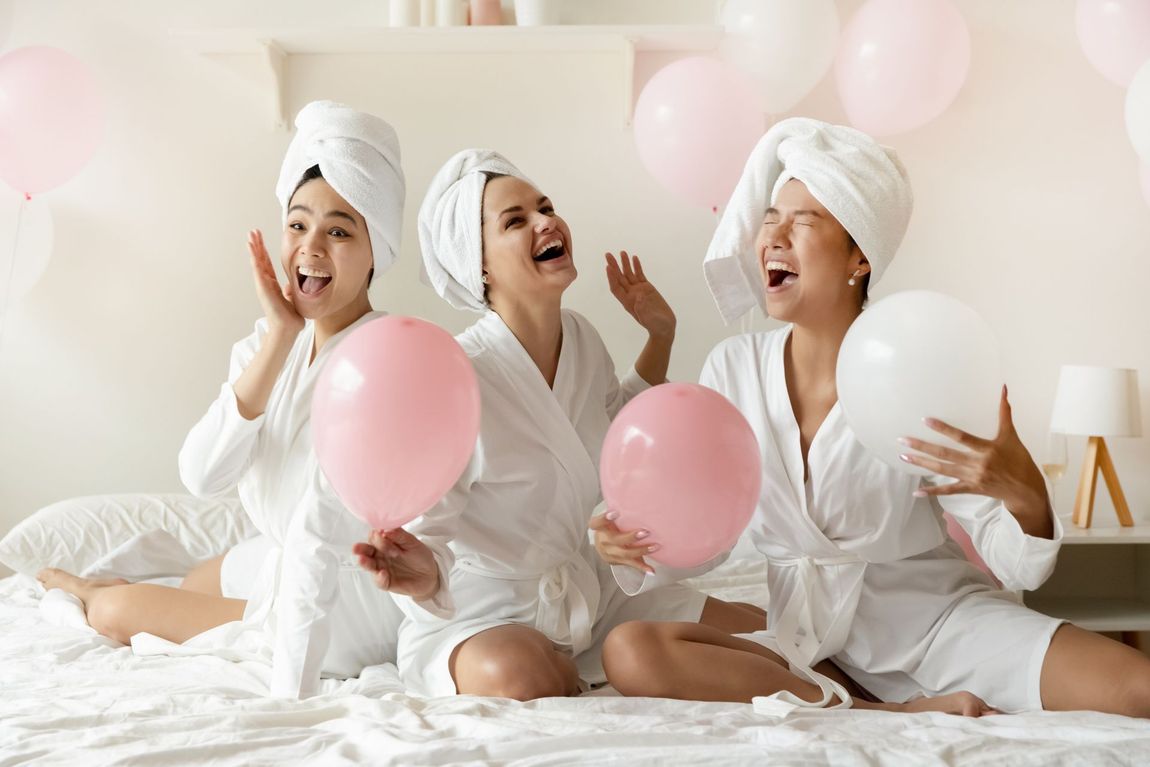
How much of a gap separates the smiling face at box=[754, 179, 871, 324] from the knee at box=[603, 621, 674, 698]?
0.59 m

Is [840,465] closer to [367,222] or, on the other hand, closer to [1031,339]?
[367,222]

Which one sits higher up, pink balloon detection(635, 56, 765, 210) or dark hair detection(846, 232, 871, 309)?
pink balloon detection(635, 56, 765, 210)

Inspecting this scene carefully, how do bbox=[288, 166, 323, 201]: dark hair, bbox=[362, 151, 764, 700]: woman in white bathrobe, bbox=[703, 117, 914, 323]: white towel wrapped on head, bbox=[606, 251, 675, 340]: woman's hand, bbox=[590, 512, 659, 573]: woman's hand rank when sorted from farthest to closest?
bbox=[606, 251, 675, 340]: woman's hand
bbox=[288, 166, 323, 201]: dark hair
bbox=[703, 117, 914, 323]: white towel wrapped on head
bbox=[362, 151, 764, 700]: woman in white bathrobe
bbox=[590, 512, 659, 573]: woman's hand

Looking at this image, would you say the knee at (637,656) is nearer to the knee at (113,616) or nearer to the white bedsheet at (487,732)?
the white bedsheet at (487,732)

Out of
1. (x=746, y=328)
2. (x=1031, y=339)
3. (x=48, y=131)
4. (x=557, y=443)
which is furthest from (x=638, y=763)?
(x=1031, y=339)

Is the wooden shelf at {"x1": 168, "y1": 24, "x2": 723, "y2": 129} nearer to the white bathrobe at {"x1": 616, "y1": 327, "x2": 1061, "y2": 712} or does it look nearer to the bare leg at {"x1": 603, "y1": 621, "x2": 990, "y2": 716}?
the white bathrobe at {"x1": 616, "y1": 327, "x2": 1061, "y2": 712}

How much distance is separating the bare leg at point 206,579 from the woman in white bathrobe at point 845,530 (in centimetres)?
105

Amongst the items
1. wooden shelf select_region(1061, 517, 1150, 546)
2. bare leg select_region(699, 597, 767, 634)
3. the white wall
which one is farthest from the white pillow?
wooden shelf select_region(1061, 517, 1150, 546)

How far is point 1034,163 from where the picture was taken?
3.14 metres

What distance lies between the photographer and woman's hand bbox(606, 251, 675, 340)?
2195mm

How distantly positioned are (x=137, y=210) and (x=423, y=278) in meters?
1.37

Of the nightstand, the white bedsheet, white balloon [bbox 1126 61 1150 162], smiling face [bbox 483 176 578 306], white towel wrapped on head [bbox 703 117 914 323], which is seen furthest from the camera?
the nightstand

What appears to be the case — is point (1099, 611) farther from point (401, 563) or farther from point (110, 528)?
point (110, 528)

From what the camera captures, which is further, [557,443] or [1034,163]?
[1034,163]
